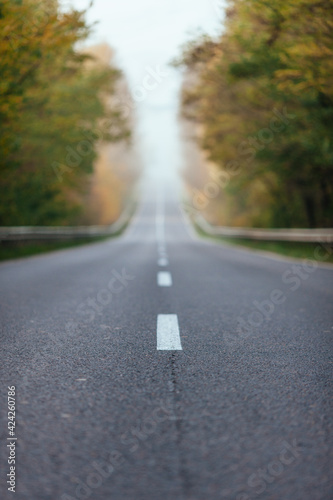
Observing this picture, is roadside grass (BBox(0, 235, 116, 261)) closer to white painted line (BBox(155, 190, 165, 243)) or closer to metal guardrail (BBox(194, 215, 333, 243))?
metal guardrail (BBox(194, 215, 333, 243))

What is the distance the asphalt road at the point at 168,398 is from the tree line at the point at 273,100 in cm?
693

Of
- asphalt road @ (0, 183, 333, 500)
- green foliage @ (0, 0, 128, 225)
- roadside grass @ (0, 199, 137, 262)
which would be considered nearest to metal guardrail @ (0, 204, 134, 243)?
roadside grass @ (0, 199, 137, 262)

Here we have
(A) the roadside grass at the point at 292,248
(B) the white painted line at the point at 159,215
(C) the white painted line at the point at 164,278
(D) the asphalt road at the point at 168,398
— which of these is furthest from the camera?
(B) the white painted line at the point at 159,215

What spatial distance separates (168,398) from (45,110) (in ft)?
57.7

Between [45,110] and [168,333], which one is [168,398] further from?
[45,110]

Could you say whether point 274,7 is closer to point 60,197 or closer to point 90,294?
point 90,294

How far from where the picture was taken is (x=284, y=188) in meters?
26.5

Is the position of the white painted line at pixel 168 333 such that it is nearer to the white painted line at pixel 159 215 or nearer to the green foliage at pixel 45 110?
the green foliage at pixel 45 110

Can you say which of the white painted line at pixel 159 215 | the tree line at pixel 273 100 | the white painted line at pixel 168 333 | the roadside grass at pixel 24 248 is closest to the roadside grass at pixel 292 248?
the tree line at pixel 273 100

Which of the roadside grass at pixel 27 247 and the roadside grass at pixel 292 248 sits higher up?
the roadside grass at pixel 27 247

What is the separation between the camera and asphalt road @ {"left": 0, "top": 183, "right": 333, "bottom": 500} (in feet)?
7.36

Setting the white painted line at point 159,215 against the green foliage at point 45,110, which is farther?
the white painted line at point 159,215

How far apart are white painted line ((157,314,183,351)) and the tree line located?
7.15 meters

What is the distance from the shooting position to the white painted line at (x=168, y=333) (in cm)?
450
